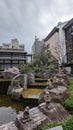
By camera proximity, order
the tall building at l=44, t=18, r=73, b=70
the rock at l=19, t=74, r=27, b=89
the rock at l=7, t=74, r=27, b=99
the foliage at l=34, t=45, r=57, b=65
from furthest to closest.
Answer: the tall building at l=44, t=18, r=73, b=70, the foliage at l=34, t=45, r=57, b=65, the rock at l=19, t=74, r=27, b=89, the rock at l=7, t=74, r=27, b=99

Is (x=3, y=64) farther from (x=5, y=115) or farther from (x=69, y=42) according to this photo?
(x=5, y=115)

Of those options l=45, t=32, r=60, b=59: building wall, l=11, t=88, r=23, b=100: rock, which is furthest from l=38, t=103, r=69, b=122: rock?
l=45, t=32, r=60, b=59: building wall

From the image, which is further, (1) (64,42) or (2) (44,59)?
(1) (64,42)

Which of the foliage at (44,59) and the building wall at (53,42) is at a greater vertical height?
the building wall at (53,42)

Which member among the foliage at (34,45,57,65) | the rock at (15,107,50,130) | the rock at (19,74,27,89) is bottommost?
the rock at (15,107,50,130)

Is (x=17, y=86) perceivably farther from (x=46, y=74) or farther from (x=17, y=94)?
(x=46, y=74)

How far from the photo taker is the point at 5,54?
3666 cm

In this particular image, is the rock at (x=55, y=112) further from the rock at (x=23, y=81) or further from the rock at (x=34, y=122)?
the rock at (x=23, y=81)

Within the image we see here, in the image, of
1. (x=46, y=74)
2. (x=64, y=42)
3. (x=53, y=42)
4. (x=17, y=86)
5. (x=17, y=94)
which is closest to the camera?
(x=17, y=94)

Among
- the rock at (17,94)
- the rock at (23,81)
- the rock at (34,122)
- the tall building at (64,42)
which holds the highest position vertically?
the tall building at (64,42)

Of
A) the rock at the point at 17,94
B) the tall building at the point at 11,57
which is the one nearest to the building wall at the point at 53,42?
the tall building at the point at 11,57

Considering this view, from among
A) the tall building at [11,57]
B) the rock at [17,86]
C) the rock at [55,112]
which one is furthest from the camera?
the tall building at [11,57]

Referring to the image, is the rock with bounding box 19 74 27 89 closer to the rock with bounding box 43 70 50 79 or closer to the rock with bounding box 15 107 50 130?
the rock with bounding box 43 70 50 79

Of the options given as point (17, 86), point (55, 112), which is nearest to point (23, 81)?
point (17, 86)
